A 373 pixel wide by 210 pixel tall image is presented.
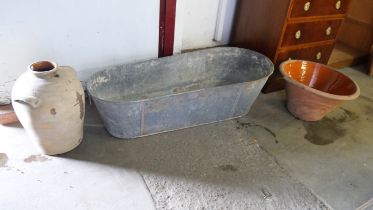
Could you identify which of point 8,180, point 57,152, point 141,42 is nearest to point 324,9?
point 141,42

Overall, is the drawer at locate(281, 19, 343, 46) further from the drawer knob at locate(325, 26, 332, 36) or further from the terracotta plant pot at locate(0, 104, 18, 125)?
the terracotta plant pot at locate(0, 104, 18, 125)

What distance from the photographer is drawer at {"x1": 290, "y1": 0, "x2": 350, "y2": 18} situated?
188 centimetres

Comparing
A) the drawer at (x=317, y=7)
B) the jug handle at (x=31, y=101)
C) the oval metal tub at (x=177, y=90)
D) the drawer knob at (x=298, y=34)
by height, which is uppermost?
the drawer at (x=317, y=7)

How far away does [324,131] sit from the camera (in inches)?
76.4

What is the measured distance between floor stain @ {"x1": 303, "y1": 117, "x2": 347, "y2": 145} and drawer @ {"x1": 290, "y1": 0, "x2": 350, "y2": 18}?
683 millimetres

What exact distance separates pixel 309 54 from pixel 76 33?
5.09ft

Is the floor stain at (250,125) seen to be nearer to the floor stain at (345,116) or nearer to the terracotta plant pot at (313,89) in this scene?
the terracotta plant pot at (313,89)

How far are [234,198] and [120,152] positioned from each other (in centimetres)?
61

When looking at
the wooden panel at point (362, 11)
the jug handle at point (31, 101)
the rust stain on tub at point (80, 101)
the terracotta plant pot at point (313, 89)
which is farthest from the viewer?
the wooden panel at point (362, 11)

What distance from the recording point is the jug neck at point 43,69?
4.43 feet

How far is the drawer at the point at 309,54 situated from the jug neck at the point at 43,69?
4.51 feet

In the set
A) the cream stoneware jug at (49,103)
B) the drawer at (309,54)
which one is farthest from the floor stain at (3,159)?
the drawer at (309,54)

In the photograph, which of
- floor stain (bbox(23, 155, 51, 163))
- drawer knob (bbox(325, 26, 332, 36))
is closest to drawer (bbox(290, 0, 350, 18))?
drawer knob (bbox(325, 26, 332, 36))

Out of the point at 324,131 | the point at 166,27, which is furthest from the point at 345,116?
the point at 166,27
